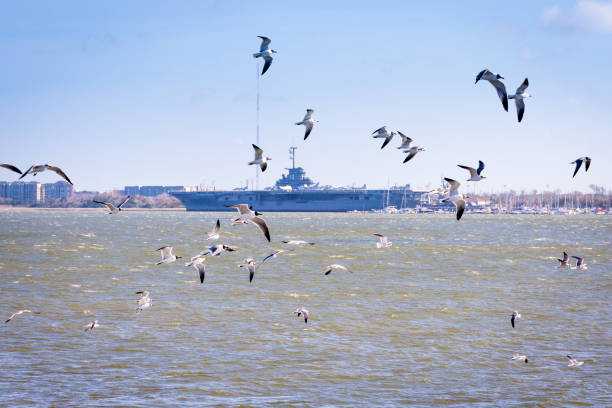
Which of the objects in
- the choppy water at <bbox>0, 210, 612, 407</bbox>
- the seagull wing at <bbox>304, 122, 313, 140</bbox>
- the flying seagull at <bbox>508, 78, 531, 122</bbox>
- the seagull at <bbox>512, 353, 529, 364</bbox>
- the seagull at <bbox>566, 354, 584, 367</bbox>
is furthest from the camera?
the seagull at <bbox>512, 353, 529, 364</bbox>

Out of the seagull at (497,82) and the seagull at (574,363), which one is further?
the seagull at (574,363)

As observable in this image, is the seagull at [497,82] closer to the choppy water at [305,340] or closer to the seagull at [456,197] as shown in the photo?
the seagull at [456,197]

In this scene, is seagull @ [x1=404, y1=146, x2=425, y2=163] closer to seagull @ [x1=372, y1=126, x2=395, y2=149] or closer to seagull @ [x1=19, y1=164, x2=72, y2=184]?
seagull @ [x1=372, y1=126, x2=395, y2=149]

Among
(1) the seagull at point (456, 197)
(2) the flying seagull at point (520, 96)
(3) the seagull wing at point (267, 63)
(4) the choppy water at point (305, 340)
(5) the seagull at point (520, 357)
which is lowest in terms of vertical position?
(4) the choppy water at point (305, 340)

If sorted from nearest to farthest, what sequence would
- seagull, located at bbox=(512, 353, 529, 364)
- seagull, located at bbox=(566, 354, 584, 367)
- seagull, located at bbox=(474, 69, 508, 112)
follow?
1. seagull, located at bbox=(474, 69, 508, 112)
2. seagull, located at bbox=(566, 354, 584, 367)
3. seagull, located at bbox=(512, 353, 529, 364)

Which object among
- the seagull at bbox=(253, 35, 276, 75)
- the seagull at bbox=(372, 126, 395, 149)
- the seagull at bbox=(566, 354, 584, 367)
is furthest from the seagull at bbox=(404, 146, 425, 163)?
the seagull at bbox=(566, 354, 584, 367)

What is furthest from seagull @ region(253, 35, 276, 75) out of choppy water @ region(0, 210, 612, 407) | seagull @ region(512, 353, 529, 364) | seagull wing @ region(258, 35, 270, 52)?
seagull @ region(512, 353, 529, 364)

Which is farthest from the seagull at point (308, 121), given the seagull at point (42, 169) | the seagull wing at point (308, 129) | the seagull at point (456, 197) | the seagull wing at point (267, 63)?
the seagull at point (42, 169)

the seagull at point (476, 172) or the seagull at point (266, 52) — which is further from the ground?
the seagull at point (266, 52)

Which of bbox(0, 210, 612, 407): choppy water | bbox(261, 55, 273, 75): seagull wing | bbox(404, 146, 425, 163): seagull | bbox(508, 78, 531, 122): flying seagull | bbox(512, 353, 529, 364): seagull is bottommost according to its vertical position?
bbox(0, 210, 612, 407): choppy water

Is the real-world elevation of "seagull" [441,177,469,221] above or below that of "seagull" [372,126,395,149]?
below

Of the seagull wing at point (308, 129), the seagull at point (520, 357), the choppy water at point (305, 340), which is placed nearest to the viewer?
the seagull wing at point (308, 129)

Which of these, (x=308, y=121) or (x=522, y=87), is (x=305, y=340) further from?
(x=522, y=87)

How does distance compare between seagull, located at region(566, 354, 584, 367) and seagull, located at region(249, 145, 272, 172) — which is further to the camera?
seagull, located at region(566, 354, 584, 367)
